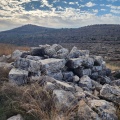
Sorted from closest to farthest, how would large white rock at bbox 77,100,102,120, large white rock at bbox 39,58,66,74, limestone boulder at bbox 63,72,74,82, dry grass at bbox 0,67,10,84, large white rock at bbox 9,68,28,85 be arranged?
large white rock at bbox 77,100,102,120 → large white rock at bbox 9,68,28,85 → dry grass at bbox 0,67,10,84 → large white rock at bbox 39,58,66,74 → limestone boulder at bbox 63,72,74,82

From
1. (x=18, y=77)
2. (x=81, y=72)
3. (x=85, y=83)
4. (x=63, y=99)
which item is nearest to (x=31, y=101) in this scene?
(x=63, y=99)

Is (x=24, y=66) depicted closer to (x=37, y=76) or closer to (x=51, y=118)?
(x=37, y=76)

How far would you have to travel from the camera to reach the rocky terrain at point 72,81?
6988 millimetres

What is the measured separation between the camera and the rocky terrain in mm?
6988

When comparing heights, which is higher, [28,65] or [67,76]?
[28,65]

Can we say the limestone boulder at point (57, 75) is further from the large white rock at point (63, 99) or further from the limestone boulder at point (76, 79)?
the large white rock at point (63, 99)

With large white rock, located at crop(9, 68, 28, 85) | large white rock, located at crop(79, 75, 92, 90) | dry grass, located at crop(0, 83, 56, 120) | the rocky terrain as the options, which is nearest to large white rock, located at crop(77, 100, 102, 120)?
the rocky terrain

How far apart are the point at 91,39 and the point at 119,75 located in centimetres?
6074

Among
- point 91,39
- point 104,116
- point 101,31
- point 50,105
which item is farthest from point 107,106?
point 101,31

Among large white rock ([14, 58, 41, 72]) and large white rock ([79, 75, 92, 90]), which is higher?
large white rock ([14, 58, 41, 72])

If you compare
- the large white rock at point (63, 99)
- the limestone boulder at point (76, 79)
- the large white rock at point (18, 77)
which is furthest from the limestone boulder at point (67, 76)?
the large white rock at point (63, 99)

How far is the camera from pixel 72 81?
1012cm

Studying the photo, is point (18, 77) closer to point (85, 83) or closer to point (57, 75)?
point (57, 75)

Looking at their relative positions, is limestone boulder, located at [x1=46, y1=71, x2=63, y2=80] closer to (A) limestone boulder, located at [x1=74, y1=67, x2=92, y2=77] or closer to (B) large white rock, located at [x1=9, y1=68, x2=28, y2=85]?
(B) large white rock, located at [x1=9, y1=68, x2=28, y2=85]
